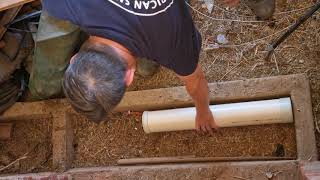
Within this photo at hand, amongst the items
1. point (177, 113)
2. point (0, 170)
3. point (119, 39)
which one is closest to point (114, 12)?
point (119, 39)

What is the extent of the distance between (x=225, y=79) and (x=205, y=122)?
36 cm

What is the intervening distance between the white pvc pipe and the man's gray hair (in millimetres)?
887

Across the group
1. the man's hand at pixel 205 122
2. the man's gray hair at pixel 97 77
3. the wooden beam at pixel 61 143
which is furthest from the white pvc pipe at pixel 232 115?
the man's gray hair at pixel 97 77

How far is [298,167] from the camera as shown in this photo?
223 centimetres

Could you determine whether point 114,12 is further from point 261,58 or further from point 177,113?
point 261,58

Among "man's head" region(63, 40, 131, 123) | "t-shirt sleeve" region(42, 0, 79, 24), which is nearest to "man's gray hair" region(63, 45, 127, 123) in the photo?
"man's head" region(63, 40, 131, 123)

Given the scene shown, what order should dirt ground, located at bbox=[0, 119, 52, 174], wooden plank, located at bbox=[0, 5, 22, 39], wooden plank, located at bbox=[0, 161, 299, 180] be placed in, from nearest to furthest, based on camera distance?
wooden plank, located at bbox=[0, 161, 299, 180] → wooden plank, located at bbox=[0, 5, 22, 39] → dirt ground, located at bbox=[0, 119, 52, 174]

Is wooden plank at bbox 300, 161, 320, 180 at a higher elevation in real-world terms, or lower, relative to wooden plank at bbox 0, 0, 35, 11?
lower

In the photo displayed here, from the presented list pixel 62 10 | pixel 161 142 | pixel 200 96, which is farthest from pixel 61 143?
pixel 62 10

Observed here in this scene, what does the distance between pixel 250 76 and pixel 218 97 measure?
23 centimetres

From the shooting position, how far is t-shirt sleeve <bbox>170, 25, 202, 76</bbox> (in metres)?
1.77

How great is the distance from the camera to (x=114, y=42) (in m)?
1.62

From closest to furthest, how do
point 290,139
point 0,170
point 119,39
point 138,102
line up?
point 119,39
point 290,139
point 138,102
point 0,170

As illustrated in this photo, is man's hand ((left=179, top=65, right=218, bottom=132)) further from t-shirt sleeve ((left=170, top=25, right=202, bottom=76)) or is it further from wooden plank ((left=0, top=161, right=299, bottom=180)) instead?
wooden plank ((left=0, top=161, right=299, bottom=180))
